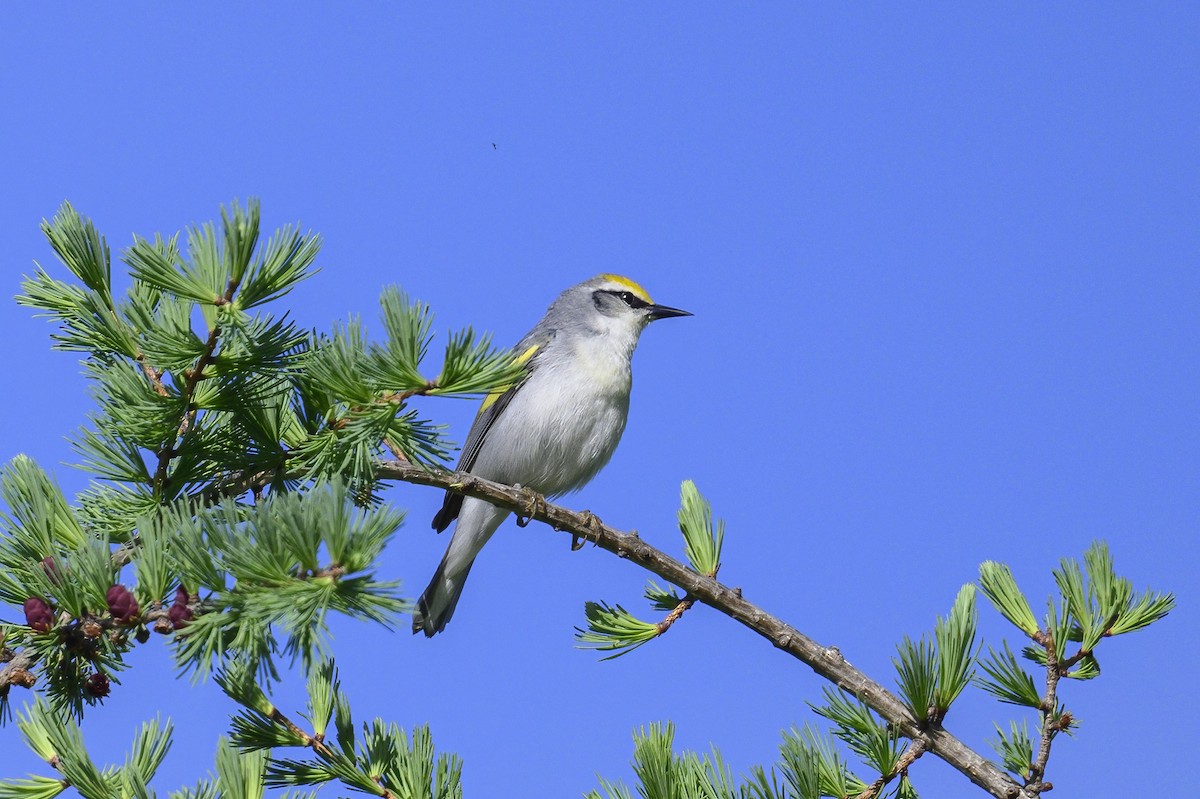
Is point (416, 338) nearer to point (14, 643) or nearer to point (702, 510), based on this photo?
point (14, 643)

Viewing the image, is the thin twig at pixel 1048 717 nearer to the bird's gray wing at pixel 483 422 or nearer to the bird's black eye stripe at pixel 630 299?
the bird's gray wing at pixel 483 422

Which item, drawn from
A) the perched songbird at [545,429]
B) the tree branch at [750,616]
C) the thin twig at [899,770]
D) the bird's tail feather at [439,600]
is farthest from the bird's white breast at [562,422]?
the thin twig at [899,770]

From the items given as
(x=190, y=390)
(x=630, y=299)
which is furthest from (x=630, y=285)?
(x=190, y=390)

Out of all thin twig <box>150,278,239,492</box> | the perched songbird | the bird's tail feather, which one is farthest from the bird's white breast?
thin twig <box>150,278,239,492</box>

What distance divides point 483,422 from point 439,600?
109 cm

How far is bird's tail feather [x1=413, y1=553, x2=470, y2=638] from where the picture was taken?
19.8ft

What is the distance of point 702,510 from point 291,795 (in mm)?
1726

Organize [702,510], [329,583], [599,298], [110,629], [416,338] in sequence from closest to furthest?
[329,583] < [110,629] < [416,338] < [702,510] < [599,298]

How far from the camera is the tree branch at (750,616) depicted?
2865 millimetres

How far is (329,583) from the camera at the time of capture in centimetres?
208

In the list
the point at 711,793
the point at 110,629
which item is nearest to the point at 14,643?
the point at 110,629

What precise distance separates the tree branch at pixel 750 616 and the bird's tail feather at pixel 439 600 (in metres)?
2.65

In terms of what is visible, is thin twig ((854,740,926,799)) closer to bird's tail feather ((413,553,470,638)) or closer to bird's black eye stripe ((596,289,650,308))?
bird's tail feather ((413,553,470,638))

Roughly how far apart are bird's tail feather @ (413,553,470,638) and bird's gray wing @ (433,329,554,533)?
0.24 meters
